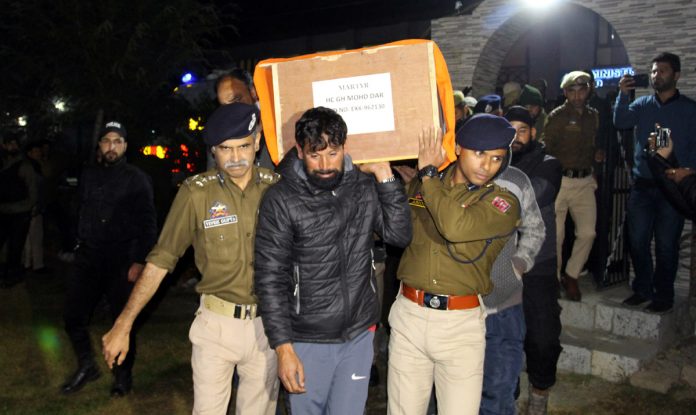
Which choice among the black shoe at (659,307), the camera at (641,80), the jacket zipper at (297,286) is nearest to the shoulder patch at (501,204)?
the jacket zipper at (297,286)

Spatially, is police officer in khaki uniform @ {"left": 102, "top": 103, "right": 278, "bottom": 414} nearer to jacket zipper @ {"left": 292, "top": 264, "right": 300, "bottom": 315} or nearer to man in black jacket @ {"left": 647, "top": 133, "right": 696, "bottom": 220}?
jacket zipper @ {"left": 292, "top": 264, "right": 300, "bottom": 315}

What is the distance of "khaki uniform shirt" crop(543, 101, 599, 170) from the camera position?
23.2 ft

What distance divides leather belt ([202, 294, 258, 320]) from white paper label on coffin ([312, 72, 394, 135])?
113 centimetres

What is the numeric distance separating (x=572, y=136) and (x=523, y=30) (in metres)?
3.95

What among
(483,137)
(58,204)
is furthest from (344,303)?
(58,204)

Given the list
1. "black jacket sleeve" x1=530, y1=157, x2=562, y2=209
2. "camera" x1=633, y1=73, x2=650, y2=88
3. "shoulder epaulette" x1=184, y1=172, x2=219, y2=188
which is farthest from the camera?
"camera" x1=633, y1=73, x2=650, y2=88

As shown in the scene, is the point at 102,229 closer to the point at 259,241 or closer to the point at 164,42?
the point at 259,241

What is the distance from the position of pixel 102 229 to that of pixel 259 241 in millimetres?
2801

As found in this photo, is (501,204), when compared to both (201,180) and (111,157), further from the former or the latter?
(111,157)

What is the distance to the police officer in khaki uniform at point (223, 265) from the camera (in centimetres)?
364

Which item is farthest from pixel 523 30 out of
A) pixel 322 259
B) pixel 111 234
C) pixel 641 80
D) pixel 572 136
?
pixel 322 259

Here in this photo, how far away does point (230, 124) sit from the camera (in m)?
3.61

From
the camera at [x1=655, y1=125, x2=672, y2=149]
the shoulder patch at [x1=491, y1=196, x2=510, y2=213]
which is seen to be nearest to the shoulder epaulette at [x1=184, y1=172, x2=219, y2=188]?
the shoulder patch at [x1=491, y1=196, x2=510, y2=213]

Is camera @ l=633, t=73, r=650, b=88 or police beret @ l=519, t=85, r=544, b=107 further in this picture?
camera @ l=633, t=73, r=650, b=88
